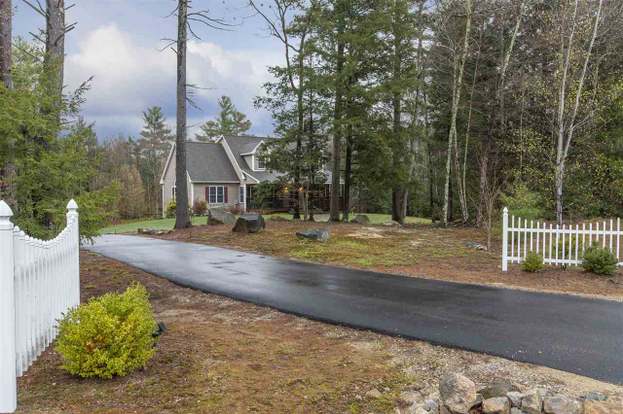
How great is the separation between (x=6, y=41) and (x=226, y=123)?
150 ft

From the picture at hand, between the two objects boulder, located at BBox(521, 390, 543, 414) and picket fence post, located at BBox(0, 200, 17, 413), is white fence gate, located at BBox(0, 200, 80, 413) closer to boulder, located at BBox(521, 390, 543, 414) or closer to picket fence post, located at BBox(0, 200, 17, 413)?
picket fence post, located at BBox(0, 200, 17, 413)

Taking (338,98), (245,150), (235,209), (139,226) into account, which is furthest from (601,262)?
(245,150)

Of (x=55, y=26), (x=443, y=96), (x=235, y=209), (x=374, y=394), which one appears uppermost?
(x=443, y=96)

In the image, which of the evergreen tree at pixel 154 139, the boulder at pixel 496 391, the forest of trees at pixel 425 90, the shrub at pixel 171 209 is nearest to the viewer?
the boulder at pixel 496 391

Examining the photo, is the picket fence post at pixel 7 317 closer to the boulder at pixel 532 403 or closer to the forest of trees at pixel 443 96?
the boulder at pixel 532 403

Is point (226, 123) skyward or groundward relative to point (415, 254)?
skyward

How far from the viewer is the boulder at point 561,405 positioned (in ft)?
11.0

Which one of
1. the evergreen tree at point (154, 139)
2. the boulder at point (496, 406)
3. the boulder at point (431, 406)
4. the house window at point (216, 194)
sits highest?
the evergreen tree at point (154, 139)

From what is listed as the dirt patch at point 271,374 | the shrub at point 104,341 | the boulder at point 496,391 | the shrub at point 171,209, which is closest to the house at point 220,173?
the shrub at point 171,209

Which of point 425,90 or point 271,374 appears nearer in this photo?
point 271,374

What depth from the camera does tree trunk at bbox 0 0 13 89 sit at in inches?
330

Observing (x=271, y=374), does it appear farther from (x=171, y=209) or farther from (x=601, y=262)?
Result: (x=171, y=209)

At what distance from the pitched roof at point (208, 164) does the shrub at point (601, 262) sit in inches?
1110

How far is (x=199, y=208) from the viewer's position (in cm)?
3297
